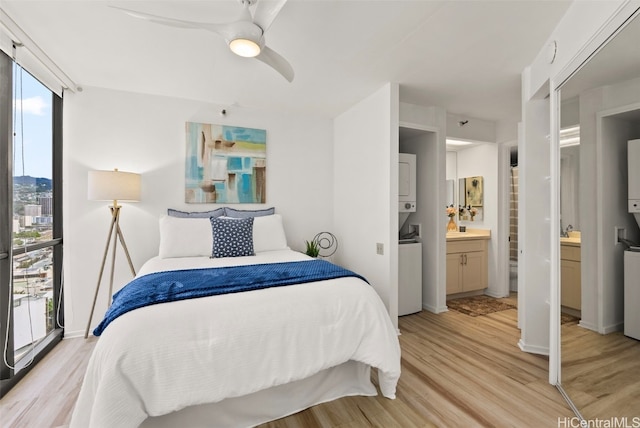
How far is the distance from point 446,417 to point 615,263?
125 centimetres

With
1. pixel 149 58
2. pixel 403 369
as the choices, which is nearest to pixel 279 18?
pixel 149 58

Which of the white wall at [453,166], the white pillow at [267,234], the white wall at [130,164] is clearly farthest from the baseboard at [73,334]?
the white wall at [453,166]


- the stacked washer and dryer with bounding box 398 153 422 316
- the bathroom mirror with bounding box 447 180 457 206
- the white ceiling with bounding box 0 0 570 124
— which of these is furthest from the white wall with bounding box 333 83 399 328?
the bathroom mirror with bounding box 447 180 457 206

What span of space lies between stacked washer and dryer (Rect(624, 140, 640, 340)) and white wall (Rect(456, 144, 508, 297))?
2.80 m

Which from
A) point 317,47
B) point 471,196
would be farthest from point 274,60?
point 471,196

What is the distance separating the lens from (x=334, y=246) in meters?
3.97

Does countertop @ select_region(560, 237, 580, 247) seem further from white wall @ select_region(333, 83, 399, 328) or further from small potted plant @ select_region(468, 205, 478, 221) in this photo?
small potted plant @ select_region(468, 205, 478, 221)

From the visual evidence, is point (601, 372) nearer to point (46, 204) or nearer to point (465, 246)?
point (465, 246)

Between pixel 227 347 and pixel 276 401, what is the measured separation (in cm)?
58

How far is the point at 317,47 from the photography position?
2.23 m

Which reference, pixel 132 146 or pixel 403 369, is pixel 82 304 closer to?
pixel 132 146

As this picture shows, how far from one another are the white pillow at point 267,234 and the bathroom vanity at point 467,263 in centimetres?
225

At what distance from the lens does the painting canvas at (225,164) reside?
329 cm

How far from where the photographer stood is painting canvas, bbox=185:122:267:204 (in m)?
3.29
